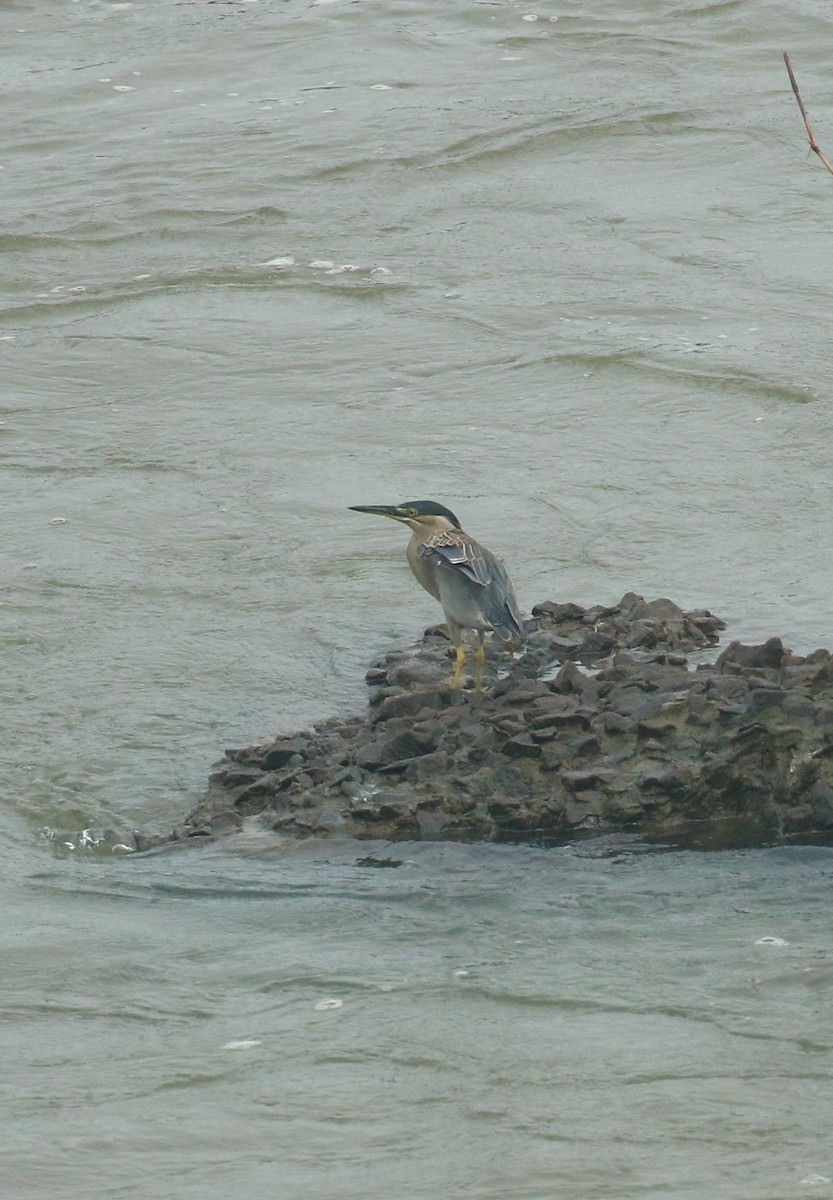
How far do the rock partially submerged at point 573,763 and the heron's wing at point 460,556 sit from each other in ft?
1.20

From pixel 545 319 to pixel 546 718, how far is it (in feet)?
18.0

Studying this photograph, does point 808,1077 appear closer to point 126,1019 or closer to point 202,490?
point 126,1019

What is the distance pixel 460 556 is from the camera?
609cm

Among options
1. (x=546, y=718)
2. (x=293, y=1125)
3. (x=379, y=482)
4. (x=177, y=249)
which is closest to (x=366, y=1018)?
(x=293, y=1125)

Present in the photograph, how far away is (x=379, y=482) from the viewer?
855cm

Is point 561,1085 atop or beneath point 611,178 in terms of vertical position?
beneath

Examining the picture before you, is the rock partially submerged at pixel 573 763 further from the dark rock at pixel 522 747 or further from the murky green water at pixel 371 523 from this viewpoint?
the murky green water at pixel 371 523

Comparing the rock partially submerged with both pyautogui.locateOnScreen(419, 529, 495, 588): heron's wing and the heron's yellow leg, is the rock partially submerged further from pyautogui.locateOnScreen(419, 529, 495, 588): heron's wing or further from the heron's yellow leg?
pyautogui.locateOnScreen(419, 529, 495, 588): heron's wing

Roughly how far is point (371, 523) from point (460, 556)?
2180 mm

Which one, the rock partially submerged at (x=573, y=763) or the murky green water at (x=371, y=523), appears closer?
the murky green water at (x=371, y=523)

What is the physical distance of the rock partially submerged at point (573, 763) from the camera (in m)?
5.23

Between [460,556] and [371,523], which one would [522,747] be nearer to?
[460,556]

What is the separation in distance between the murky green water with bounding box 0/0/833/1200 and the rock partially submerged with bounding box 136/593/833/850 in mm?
154

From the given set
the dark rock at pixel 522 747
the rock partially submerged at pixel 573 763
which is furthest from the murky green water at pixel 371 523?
the dark rock at pixel 522 747
